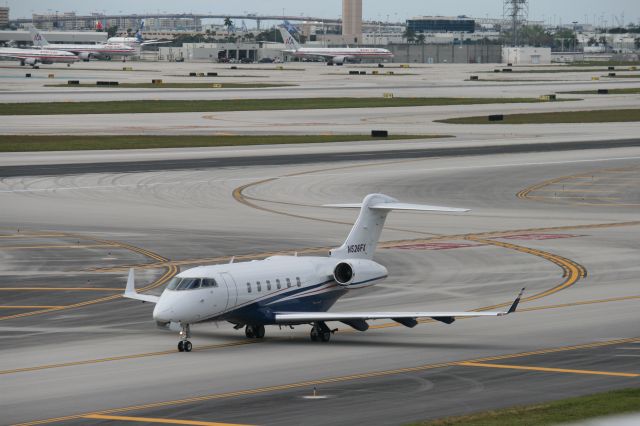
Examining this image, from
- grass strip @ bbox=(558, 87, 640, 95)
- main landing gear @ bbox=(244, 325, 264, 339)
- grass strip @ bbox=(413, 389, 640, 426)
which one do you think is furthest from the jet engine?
grass strip @ bbox=(558, 87, 640, 95)

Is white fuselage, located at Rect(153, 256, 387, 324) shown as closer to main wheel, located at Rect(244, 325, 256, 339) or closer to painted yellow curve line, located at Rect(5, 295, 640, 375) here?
painted yellow curve line, located at Rect(5, 295, 640, 375)

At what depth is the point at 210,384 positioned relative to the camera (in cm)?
3147

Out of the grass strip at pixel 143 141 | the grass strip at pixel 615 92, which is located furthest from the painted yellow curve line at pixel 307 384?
the grass strip at pixel 615 92

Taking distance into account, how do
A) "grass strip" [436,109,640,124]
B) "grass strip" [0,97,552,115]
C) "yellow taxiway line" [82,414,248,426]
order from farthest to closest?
"grass strip" [0,97,552,115] → "grass strip" [436,109,640,124] → "yellow taxiway line" [82,414,248,426]

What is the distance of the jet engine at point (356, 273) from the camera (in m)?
38.1

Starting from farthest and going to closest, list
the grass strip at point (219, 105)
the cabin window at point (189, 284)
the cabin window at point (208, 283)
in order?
the grass strip at point (219, 105)
the cabin window at point (208, 283)
the cabin window at point (189, 284)

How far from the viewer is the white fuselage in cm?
3469

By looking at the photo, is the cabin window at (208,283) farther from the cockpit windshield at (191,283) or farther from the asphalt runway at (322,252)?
the asphalt runway at (322,252)

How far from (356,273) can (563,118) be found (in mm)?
103162

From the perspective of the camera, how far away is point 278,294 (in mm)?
36625

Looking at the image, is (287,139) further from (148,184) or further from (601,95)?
(601,95)

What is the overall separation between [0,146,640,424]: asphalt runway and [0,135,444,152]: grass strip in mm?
21732

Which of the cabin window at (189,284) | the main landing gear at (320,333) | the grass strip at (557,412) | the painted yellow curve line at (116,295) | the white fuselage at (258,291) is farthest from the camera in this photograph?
the painted yellow curve line at (116,295)

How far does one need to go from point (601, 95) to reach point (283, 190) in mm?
110295
